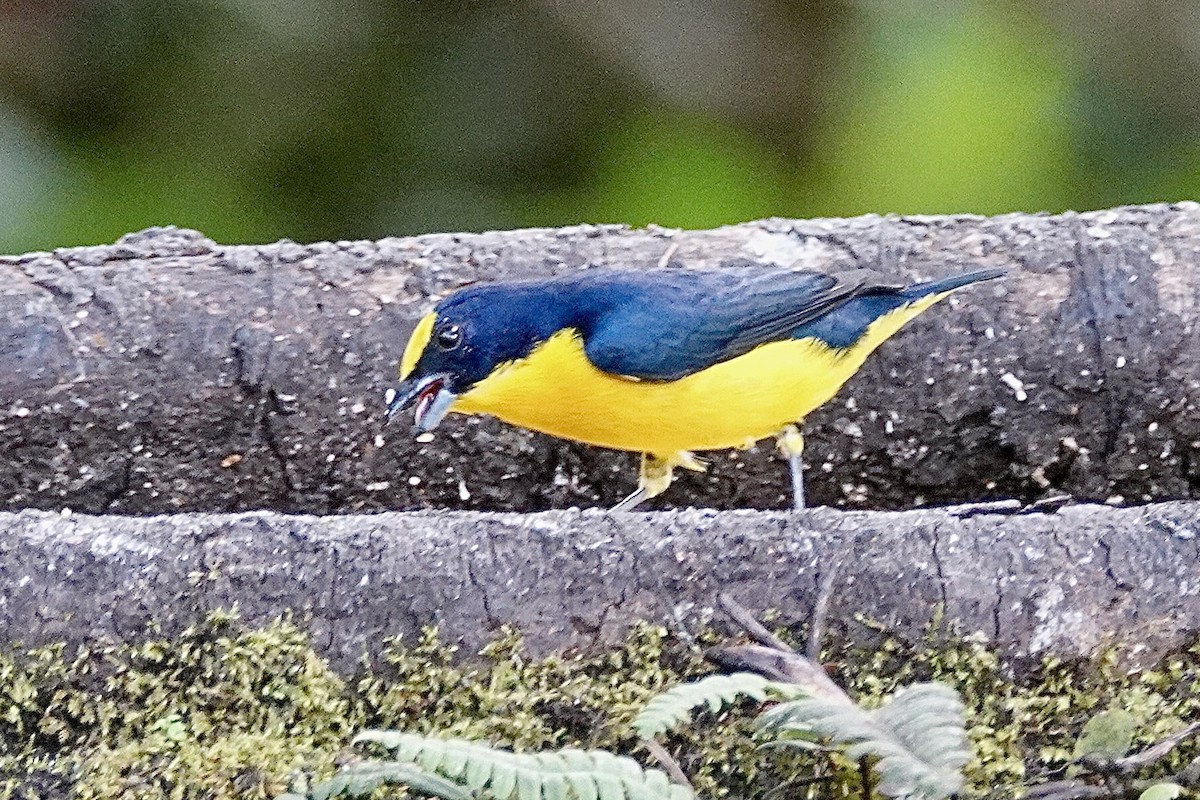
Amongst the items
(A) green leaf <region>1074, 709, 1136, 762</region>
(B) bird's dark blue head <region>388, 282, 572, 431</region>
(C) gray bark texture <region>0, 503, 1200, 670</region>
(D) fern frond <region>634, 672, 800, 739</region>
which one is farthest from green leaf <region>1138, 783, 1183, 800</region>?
(B) bird's dark blue head <region>388, 282, 572, 431</region>

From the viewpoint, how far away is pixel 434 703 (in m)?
1.52

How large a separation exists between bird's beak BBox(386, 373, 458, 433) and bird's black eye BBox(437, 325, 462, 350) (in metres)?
0.04

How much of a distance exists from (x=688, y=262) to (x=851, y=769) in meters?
1.33

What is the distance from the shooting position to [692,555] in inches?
61.5

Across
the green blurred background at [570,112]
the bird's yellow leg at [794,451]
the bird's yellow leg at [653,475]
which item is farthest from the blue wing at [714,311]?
the green blurred background at [570,112]

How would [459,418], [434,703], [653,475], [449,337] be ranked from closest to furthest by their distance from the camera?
[434,703] → [449,337] → [653,475] → [459,418]

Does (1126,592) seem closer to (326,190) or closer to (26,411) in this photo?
(26,411)

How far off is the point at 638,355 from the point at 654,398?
68 millimetres

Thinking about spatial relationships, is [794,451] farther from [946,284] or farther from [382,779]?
[382,779]

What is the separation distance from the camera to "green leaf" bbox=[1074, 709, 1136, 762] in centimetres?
141

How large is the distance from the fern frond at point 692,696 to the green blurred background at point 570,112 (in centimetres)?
241

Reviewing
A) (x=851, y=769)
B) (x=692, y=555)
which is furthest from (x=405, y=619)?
(x=851, y=769)

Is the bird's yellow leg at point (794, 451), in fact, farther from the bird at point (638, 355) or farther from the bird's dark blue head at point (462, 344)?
the bird's dark blue head at point (462, 344)

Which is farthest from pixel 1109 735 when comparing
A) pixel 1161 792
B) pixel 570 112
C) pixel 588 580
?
pixel 570 112
